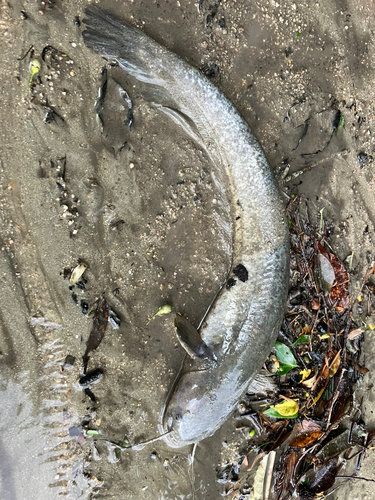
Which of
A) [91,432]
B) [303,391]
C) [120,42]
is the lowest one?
[91,432]

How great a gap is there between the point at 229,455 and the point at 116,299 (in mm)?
2341

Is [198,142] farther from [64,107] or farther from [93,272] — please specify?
[93,272]

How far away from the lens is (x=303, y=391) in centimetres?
383

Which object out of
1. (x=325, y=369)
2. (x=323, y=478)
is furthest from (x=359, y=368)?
(x=323, y=478)

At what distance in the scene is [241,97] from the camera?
3.72 metres

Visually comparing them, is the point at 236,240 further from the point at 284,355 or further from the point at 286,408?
the point at 286,408

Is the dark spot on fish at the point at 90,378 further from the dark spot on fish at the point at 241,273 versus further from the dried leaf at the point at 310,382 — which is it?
the dried leaf at the point at 310,382

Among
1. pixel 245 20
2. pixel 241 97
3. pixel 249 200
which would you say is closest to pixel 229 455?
pixel 249 200

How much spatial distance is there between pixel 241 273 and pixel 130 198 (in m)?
1.47

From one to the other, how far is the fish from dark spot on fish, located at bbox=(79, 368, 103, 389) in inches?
32.8

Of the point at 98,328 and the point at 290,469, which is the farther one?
the point at 290,469

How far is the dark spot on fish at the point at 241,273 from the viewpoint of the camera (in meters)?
3.37

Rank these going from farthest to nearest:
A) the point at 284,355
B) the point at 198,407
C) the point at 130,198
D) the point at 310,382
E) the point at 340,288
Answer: the point at 340,288
the point at 310,382
the point at 284,355
the point at 130,198
the point at 198,407

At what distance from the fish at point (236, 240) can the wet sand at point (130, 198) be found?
0.20 m
